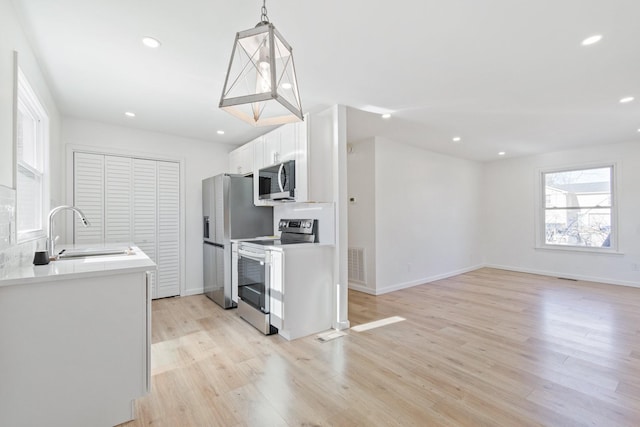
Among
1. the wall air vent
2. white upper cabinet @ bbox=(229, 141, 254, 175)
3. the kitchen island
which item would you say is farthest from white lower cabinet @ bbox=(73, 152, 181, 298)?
the wall air vent

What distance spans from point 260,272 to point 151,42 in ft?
7.20

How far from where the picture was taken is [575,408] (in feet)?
6.15

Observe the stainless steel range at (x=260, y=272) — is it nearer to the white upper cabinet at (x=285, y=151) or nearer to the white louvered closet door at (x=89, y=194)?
the white upper cabinet at (x=285, y=151)

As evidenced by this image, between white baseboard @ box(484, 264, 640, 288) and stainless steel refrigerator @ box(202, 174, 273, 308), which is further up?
stainless steel refrigerator @ box(202, 174, 273, 308)

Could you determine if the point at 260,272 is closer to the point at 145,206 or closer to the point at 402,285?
the point at 145,206

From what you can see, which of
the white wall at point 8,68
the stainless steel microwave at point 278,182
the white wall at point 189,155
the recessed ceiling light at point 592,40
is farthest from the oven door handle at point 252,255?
the recessed ceiling light at point 592,40

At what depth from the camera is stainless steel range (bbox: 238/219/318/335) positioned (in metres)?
3.03

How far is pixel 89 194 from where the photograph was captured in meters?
3.87

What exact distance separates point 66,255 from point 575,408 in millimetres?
4013

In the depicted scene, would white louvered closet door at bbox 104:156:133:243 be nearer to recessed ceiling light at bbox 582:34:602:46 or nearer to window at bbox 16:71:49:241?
window at bbox 16:71:49:241

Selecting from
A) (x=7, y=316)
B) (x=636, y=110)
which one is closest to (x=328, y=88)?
(x=7, y=316)

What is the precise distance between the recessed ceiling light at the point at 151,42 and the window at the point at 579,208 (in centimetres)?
700

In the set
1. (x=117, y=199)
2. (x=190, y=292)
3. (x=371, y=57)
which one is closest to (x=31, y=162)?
(x=117, y=199)

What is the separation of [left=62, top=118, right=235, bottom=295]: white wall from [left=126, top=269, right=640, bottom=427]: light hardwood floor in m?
0.89
